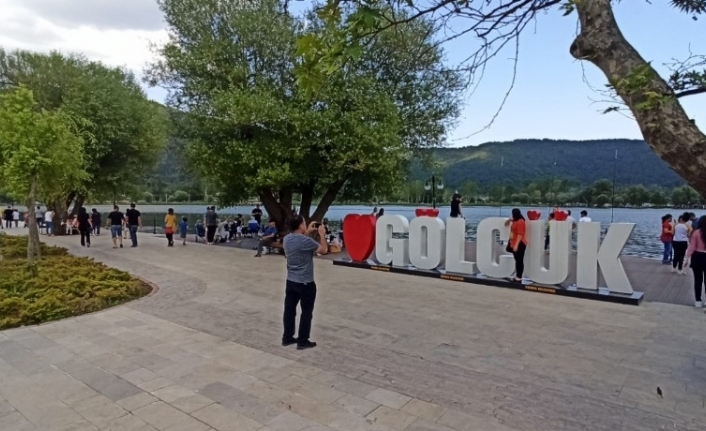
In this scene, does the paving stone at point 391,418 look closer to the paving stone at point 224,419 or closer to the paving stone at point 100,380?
the paving stone at point 224,419

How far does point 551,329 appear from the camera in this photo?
734 cm

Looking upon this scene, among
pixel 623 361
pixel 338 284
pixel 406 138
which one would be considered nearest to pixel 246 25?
pixel 406 138

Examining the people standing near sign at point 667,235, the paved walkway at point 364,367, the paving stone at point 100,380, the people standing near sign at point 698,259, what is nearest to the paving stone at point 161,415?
the paved walkway at point 364,367

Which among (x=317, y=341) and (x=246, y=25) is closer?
(x=317, y=341)

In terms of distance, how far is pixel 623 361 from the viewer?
5.86 meters

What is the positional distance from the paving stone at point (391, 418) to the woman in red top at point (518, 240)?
7.42m

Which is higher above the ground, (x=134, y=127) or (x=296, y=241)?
(x=134, y=127)

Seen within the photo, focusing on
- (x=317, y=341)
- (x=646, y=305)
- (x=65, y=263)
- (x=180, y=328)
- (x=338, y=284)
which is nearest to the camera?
(x=317, y=341)

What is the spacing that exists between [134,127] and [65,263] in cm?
1311

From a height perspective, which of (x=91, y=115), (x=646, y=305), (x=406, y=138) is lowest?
(x=646, y=305)

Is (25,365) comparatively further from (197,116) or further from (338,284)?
(197,116)

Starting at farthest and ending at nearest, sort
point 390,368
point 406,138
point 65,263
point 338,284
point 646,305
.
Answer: point 406,138, point 65,263, point 338,284, point 646,305, point 390,368

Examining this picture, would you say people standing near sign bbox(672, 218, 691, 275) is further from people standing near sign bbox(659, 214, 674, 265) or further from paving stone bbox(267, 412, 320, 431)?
paving stone bbox(267, 412, 320, 431)

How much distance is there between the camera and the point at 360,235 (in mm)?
14406
